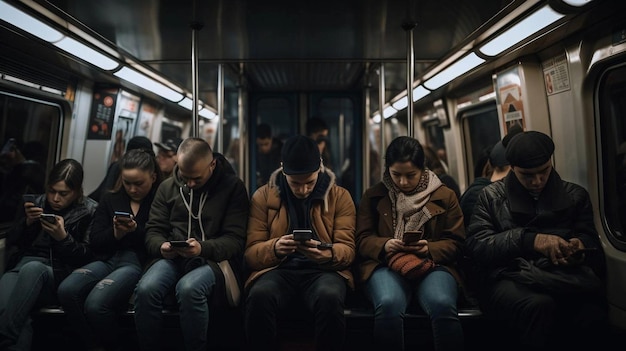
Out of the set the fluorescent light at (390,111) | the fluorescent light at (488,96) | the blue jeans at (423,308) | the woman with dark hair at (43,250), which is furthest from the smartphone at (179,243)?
the fluorescent light at (390,111)

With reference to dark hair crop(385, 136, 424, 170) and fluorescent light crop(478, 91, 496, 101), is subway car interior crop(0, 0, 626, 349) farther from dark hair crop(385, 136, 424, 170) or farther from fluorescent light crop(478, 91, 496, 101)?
dark hair crop(385, 136, 424, 170)

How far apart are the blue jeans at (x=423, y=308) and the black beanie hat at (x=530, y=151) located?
94 cm

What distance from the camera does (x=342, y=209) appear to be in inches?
139

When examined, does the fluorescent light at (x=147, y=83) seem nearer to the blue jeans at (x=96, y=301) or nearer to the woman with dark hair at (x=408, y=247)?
the blue jeans at (x=96, y=301)

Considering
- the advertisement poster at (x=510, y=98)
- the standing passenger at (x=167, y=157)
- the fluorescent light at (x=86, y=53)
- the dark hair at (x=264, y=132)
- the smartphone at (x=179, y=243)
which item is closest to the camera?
the smartphone at (x=179, y=243)

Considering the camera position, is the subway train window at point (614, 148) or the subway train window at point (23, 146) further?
the subway train window at point (23, 146)

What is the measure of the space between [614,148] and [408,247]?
1.85 meters

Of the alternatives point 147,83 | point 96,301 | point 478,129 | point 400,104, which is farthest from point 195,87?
point 400,104

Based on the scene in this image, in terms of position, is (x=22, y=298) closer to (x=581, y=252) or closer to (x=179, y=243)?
(x=179, y=243)

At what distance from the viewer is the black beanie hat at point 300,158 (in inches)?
131

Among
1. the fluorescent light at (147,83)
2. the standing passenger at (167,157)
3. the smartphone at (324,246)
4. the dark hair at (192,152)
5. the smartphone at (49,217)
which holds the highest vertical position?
the fluorescent light at (147,83)

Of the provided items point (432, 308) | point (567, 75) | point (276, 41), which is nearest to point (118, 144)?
point (276, 41)

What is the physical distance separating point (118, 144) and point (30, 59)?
6.62 feet

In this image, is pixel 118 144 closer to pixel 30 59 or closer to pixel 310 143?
pixel 30 59
